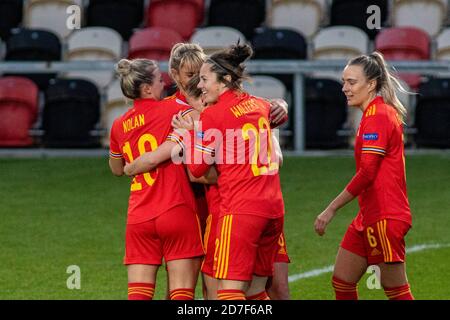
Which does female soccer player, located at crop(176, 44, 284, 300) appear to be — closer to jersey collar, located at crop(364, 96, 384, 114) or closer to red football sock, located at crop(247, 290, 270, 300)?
red football sock, located at crop(247, 290, 270, 300)

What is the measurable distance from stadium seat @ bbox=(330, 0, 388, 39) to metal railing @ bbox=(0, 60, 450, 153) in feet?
6.82

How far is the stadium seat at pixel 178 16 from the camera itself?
60.5 feet

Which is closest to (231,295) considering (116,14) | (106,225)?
(106,225)

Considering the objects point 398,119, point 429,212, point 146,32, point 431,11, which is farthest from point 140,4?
point 398,119

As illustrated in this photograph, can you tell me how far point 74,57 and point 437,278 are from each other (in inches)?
358

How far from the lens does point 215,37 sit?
1719 cm

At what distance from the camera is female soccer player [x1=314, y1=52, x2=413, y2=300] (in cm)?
730

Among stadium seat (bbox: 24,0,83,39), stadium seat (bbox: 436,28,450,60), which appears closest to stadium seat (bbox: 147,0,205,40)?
stadium seat (bbox: 24,0,83,39)

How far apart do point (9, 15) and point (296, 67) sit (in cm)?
482

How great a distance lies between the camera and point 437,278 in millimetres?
10023

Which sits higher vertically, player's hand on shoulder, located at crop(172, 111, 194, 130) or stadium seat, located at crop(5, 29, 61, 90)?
player's hand on shoulder, located at crop(172, 111, 194, 130)

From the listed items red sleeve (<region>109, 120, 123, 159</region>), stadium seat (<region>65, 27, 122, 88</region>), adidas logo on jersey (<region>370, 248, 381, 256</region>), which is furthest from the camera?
stadium seat (<region>65, 27, 122, 88</region>)

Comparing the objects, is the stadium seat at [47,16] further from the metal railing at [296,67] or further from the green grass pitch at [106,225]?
the green grass pitch at [106,225]

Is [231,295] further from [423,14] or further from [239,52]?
[423,14]
